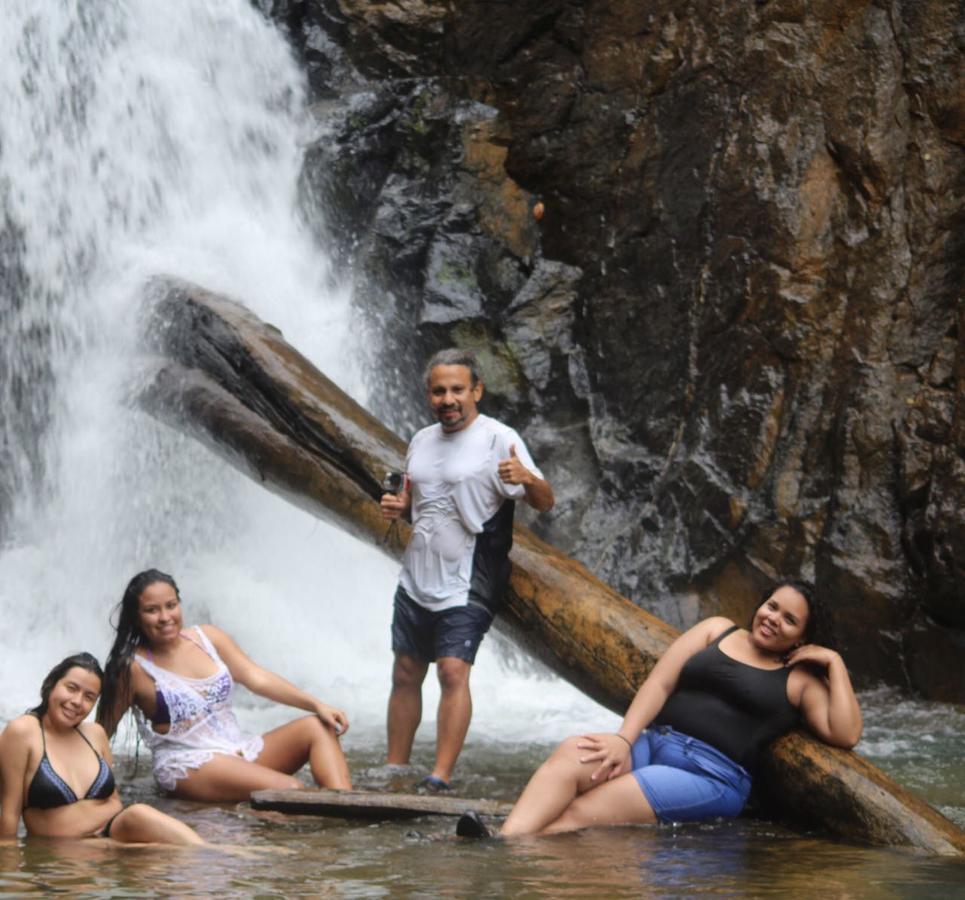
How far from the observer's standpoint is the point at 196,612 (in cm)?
1017

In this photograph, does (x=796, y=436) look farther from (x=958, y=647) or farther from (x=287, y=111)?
(x=287, y=111)

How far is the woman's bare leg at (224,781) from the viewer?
18.7ft

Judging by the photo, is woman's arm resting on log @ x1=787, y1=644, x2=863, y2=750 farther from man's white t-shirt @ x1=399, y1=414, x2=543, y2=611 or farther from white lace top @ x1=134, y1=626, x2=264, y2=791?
white lace top @ x1=134, y1=626, x2=264, y2=791

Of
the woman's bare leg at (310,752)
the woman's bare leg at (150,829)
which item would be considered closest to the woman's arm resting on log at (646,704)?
the woman's bare leg at (310,752)

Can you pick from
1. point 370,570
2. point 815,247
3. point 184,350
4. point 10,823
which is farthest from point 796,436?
point 10,823

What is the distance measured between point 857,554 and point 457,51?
5672 millimetres

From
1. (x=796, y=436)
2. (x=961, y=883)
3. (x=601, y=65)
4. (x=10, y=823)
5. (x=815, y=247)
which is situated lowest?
(x=961, y=883)

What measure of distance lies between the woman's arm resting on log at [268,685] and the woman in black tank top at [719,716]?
1.11m

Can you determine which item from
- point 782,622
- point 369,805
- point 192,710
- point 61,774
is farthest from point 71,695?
point 782,622

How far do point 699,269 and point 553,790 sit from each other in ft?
20.4

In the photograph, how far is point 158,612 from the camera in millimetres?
5652

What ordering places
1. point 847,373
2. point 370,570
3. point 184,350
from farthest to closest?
point 370,570 < point 847,373 < point 184,350

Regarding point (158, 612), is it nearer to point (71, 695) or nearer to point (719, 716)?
point (71, 695)

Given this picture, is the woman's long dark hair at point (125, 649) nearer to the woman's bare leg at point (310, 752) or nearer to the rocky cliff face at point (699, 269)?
the woman's bare leg at point (310, 752)
